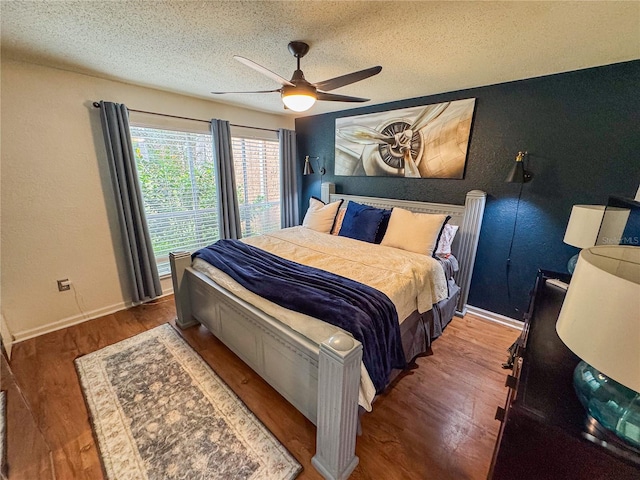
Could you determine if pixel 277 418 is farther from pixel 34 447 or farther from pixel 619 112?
pixel 619 112

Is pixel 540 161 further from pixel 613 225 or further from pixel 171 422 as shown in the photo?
pixel 171 422

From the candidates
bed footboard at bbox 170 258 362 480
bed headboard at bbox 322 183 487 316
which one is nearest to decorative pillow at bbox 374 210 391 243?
bed headboard at bbox 322 183 487 316

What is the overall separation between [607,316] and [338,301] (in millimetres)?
1149

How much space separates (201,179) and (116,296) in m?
1.65

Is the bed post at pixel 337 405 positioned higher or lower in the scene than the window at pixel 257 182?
lower

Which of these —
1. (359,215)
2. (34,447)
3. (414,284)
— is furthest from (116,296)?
(414,284)

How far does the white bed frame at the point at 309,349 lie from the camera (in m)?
1.17

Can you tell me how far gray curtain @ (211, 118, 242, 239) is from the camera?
3.25m

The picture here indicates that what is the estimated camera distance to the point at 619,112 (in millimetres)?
1951

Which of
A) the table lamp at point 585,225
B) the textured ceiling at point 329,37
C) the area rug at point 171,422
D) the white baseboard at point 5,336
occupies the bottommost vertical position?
the area rug at point 171,422

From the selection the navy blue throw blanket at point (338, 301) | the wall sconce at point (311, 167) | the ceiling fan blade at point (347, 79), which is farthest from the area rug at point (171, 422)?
the wall sconce at point (311, 167)

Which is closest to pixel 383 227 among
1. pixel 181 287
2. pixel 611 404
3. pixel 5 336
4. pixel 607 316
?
pixel 181 287

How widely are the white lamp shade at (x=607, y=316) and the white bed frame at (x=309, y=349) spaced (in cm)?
74

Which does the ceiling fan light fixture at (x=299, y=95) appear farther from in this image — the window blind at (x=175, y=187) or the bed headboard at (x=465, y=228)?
the window blind at (x=175, y=187)
